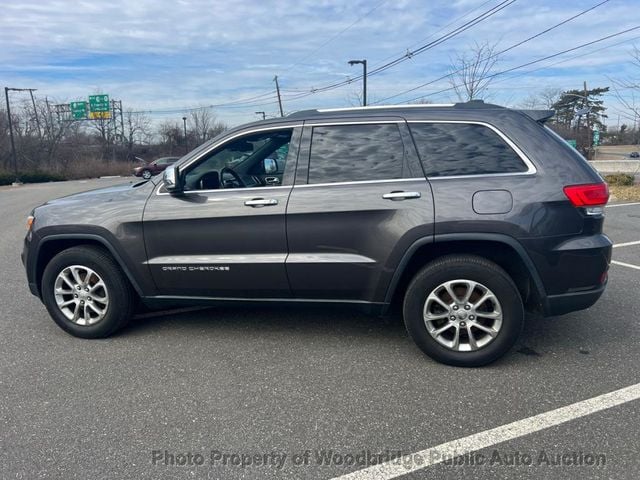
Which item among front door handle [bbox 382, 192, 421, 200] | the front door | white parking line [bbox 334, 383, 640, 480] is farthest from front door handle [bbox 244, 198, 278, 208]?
white parking line [bbox 334, 383, 640, 480]

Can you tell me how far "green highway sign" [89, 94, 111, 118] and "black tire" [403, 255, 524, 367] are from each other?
5164 centimetres

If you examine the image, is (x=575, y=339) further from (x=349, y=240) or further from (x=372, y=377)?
(x=349, y=240)

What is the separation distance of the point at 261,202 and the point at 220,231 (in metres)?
0.40

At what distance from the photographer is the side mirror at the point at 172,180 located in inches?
144

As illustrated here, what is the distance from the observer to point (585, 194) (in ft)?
10.6

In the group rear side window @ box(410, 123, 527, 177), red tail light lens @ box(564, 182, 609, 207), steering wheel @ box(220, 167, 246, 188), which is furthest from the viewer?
steering wheel @ box(220, 167, 246, 188)

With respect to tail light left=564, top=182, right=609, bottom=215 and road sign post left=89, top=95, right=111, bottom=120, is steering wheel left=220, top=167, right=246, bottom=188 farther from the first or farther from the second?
road sign post left=89, top=95, right=111, bottom=120

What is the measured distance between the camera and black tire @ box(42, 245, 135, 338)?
3969 millimetres

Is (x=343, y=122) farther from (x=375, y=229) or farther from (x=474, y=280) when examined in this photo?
(x=474, y=280)

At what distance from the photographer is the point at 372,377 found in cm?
332

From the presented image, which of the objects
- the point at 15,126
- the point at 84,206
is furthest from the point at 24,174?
the point at 84,206

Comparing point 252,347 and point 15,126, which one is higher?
point 15,126

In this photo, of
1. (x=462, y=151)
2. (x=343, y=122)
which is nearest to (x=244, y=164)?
(x=343, y=122)

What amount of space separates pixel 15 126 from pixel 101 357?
53.8 m
